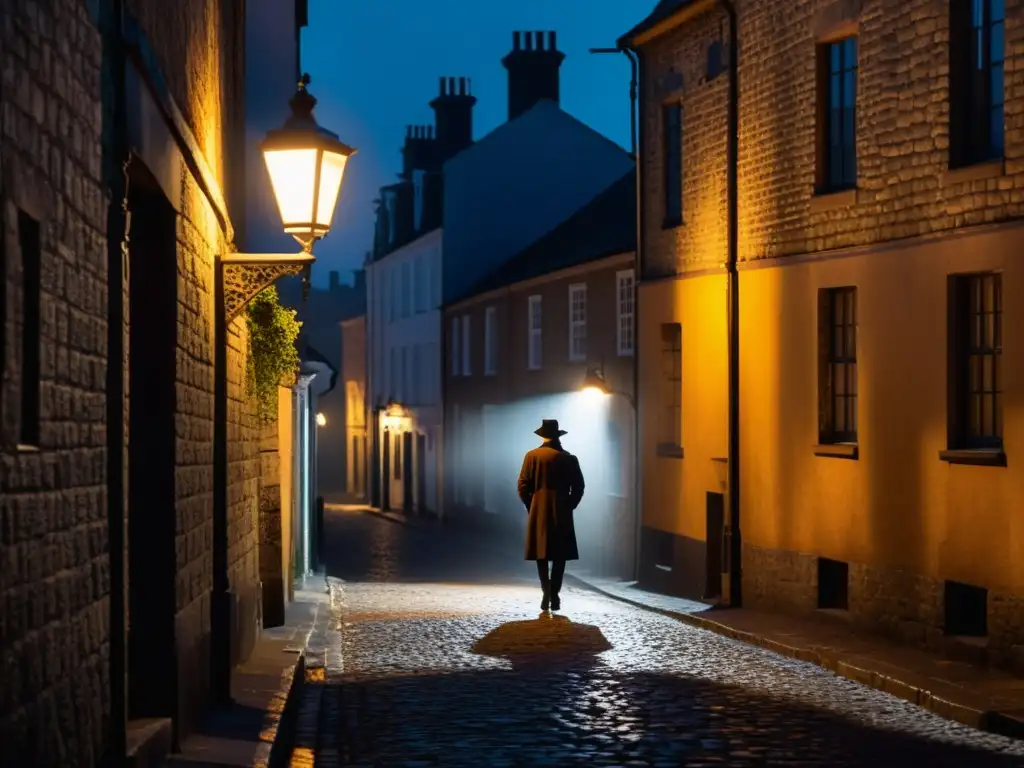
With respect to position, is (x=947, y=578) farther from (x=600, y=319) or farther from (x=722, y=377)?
(x=600, y=319)

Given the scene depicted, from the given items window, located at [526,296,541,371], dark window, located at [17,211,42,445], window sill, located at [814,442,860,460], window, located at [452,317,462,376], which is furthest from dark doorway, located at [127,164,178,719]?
window, located at [452,317,462,376]

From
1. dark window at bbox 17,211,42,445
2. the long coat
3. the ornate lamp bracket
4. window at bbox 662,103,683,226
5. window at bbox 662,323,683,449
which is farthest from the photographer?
window at bbox 662,323,683,449

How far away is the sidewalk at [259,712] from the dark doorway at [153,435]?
0.41 m

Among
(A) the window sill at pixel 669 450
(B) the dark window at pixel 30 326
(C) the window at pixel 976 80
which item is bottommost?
(A) the window sill at pixel 669 450

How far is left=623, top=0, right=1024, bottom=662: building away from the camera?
14.7 m

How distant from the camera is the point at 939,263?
15.2 meters

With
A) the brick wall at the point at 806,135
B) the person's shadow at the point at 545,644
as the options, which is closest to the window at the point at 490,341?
the brick wall at the point at 806,135

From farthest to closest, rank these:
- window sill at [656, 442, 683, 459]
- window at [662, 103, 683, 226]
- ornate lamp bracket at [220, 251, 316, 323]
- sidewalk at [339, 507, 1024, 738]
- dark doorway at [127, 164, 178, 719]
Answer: window at [662, 103, 683, 226] → window sill at [656, 442, 683, 459] → ornate lamp bracket at [220, 251, 316, 323] → sidewalk at [339, 507, 1024, 738] → dark doorway at [127, 164, 178, 719]

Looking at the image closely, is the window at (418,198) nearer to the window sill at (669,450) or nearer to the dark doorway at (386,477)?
the dark doorway at (386,477)

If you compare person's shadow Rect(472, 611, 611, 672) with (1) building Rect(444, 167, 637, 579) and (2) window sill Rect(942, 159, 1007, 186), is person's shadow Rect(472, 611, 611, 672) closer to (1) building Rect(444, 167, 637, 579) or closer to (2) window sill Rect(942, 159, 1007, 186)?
(2) window sill Rect(942, 159, 1007, 186)

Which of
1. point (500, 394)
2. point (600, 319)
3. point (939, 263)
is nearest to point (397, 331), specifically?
point (500, 394)

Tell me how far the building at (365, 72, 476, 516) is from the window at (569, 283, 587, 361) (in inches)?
553

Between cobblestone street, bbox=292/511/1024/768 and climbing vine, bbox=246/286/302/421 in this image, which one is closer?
cobblestone street, bbox=292/511/1024/768

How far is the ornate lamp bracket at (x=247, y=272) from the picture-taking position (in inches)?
464
